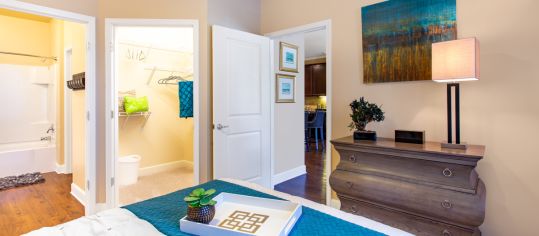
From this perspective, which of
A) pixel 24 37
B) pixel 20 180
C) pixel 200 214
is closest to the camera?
pixel 200 214

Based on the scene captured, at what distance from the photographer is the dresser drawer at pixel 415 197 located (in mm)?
1604

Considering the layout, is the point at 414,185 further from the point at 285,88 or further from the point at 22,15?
the point at 22,15

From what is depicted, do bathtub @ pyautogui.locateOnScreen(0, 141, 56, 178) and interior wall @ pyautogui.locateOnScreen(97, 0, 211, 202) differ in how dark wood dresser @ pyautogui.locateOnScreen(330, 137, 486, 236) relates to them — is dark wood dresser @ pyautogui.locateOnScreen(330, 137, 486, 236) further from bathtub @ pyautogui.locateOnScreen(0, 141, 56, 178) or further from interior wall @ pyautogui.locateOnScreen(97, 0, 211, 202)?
bathtub @ pyautogui.locateOnScreen(0, 141, 56, 178)

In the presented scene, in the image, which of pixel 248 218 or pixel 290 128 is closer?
pixel 248 218

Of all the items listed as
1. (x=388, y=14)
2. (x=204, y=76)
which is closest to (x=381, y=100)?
(x=388, y=14)

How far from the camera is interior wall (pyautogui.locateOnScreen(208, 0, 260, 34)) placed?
9.61 feet

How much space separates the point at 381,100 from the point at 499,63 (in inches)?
34.3

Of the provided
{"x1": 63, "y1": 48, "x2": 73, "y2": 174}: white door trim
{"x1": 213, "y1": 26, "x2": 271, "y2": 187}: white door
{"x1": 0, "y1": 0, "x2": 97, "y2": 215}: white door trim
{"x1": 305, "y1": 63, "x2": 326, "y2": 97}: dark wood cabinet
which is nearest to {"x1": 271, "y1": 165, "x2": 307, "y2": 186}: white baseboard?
{"x1": 213, "y1": 26, "x2": 271, "y2": 187}: white door

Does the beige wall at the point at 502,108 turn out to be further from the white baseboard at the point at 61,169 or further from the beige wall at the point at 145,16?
the white baseboard at the point at 61,169

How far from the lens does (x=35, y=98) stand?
182 inches

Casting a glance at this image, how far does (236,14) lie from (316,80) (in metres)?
5.59

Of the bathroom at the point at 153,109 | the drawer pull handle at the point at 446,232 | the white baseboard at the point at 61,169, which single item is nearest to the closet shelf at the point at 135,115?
the bathroom at the point at 153,109

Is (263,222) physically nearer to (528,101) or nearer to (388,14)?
(528,101)

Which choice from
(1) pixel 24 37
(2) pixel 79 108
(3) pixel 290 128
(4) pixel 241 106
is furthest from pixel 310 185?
(1) pixel 24 37
